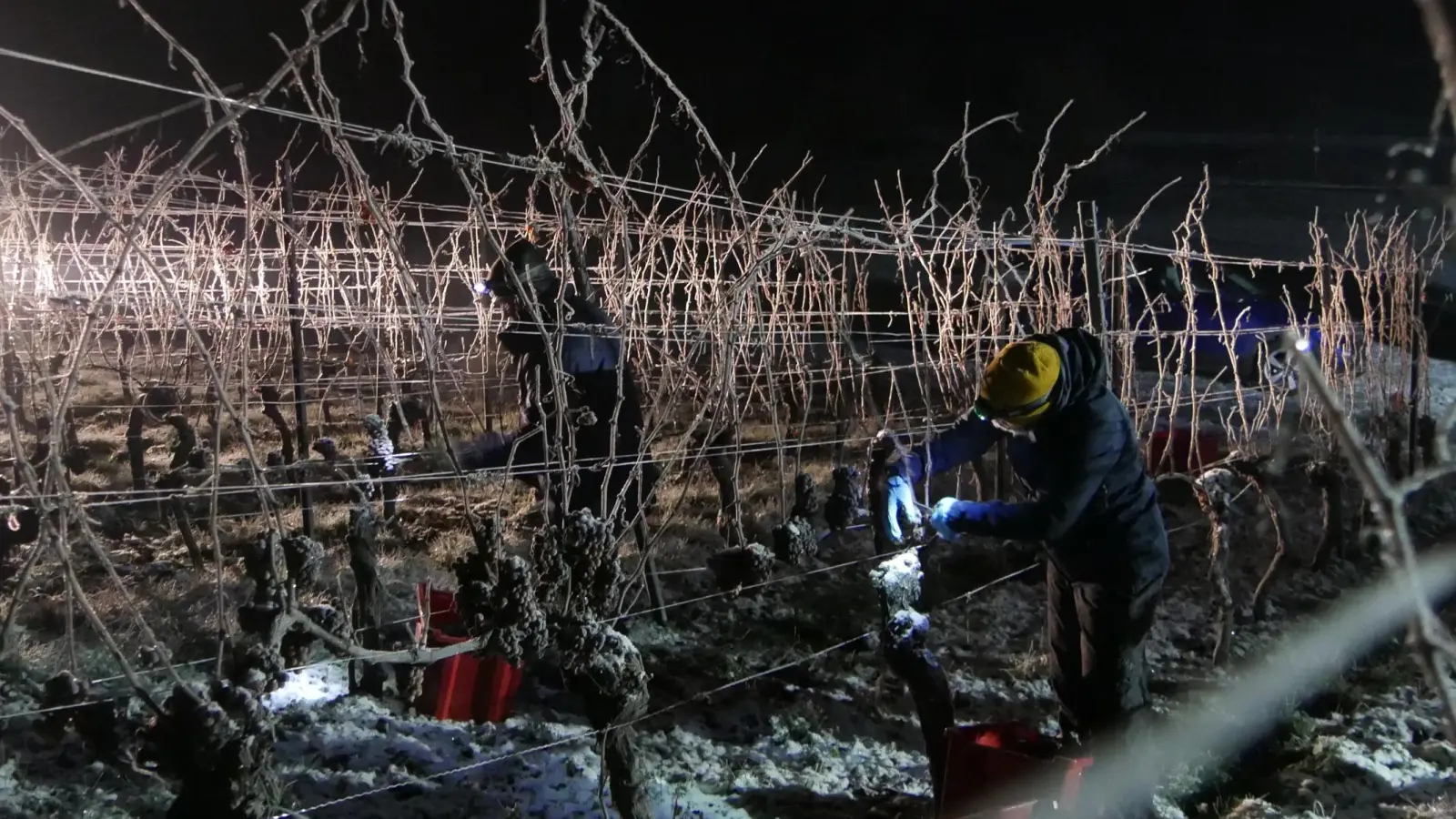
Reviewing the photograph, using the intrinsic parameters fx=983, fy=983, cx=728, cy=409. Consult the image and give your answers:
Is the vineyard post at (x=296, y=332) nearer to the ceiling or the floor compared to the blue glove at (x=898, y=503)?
nearer to the ceiling

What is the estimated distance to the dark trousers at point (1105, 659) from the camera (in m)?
2.56

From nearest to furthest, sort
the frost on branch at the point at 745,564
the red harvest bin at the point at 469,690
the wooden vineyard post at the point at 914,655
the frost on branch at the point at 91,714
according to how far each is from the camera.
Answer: the frost on branch at the point at 91,714, the wooden vineyard post at the point at 914,655, the frost on branch at the point at 745,564, the red harvest bin at the point at 469,690

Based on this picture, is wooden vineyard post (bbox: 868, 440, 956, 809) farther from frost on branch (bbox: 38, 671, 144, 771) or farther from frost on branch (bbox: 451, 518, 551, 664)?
frost on branch (bbox: 38, 671, 144, 771)

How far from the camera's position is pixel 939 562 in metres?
4.83

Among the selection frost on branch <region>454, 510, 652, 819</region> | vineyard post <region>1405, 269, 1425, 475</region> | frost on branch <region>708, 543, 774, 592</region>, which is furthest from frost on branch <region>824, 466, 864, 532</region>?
vineyard post <region>1405, 269, 1425, 475</region>

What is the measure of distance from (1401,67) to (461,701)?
1340 centimetres

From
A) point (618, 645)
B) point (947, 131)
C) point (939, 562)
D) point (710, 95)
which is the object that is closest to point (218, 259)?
point (618, 645)

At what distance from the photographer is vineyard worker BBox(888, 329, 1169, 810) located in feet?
7.87

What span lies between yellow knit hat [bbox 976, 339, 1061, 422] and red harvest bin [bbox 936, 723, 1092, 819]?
803 mm

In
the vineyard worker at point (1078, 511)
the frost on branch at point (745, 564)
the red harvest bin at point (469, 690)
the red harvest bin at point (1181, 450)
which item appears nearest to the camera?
the vineyard worker at point (1078, 511)

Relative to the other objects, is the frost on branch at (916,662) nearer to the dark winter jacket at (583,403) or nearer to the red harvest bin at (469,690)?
the dark winter jacket at (583,403)

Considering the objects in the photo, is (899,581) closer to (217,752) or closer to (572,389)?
(572,389)

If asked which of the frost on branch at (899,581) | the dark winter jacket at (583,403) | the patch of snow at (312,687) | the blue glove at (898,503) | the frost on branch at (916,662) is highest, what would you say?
the dark winter jacket at (583,403)

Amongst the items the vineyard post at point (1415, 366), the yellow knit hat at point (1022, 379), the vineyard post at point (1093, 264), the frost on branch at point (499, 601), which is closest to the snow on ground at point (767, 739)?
the frost on branch at point (499, 601)
